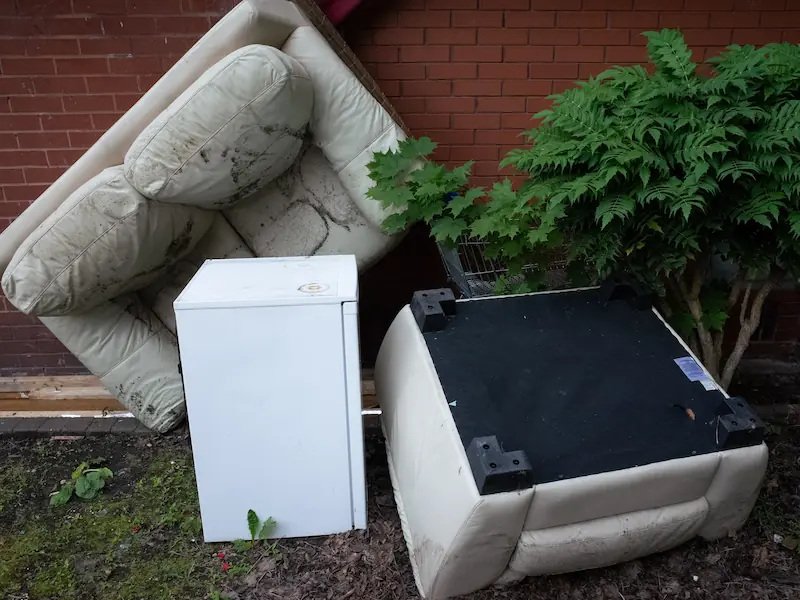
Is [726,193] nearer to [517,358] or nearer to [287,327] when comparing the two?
[517,358]

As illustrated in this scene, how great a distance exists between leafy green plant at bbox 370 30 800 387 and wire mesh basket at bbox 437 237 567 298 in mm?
252

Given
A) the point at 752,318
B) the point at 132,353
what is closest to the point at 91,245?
the point at 132,353

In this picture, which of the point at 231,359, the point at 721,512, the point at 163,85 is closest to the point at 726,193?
the point at 721,512

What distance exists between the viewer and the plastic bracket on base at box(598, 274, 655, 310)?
2475 mm

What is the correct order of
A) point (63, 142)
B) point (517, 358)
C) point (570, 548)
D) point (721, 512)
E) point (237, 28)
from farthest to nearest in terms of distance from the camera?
point (63, 142)
point (237, 28)
point (517, 358)
point (721, 512)
point (570, 548)

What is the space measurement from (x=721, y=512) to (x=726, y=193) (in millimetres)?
1098

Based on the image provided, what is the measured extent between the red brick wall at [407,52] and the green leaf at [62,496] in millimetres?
1577

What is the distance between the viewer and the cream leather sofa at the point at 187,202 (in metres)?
2.47

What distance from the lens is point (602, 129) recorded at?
220 centimetres

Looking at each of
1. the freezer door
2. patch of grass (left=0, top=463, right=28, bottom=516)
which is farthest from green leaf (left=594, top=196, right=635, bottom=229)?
patch of grass (left=0, top=463, right=28, bottom=516)

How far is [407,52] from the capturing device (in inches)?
127

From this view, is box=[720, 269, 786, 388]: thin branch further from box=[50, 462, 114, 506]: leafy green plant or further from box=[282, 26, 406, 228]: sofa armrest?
box=[50, 462, 114, 506]: leafy green plant

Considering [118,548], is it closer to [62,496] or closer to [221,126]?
[62,496]

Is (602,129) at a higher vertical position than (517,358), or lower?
higher
